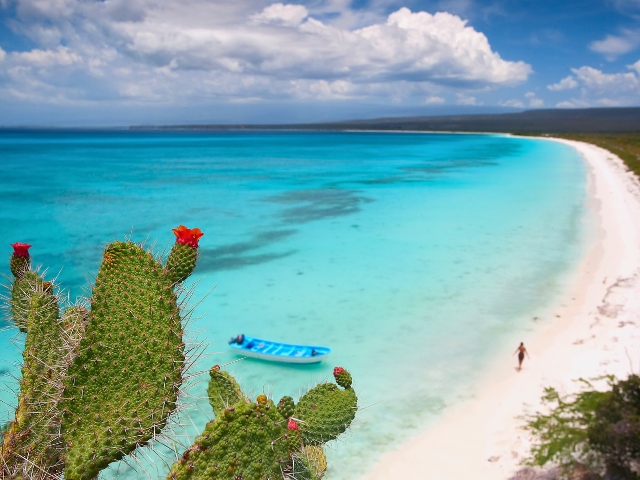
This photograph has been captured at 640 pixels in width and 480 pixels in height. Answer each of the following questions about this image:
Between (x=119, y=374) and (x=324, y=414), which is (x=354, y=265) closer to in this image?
(x=324, y=414)

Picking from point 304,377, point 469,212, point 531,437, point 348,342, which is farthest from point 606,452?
point 469,212

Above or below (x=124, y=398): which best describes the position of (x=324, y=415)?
below

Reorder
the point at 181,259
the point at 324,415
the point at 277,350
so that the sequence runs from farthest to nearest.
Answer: the point at 277,350
the point at 324,415
the point at 181,259

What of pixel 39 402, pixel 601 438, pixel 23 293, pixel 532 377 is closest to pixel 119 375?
pixel 39 402

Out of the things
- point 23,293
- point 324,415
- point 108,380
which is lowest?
point 324,415

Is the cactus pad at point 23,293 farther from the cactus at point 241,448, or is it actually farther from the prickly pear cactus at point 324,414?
the prickly pear cactus at point 324,414

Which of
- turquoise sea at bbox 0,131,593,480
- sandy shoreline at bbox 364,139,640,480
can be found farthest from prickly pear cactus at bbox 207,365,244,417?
sandy shoreline at bbox 364,139,640,480
